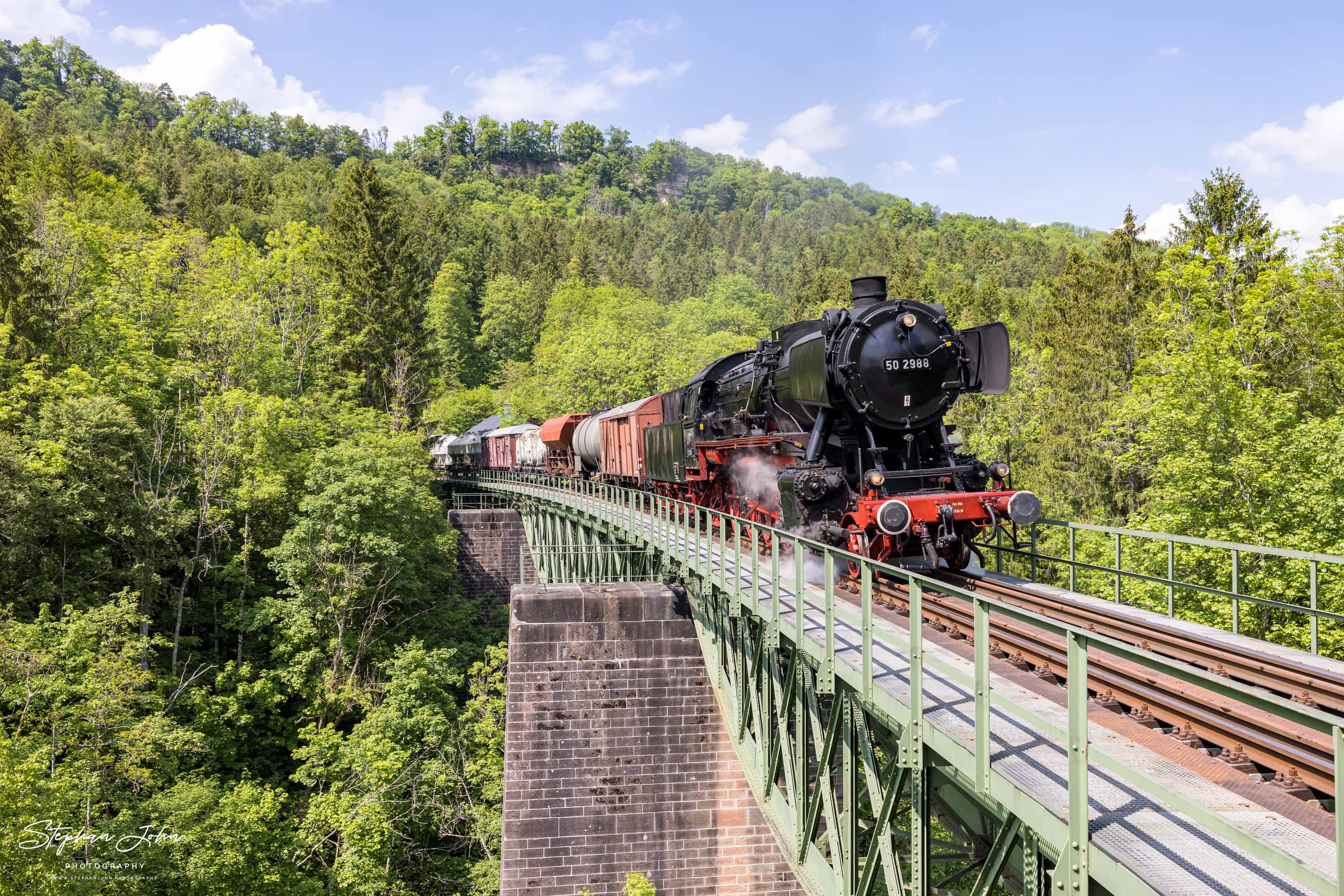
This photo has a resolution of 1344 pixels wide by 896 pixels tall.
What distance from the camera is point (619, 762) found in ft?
53.0

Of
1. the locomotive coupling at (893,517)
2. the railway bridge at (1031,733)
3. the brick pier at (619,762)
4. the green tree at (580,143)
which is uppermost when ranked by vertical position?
the green tree at (580,143)

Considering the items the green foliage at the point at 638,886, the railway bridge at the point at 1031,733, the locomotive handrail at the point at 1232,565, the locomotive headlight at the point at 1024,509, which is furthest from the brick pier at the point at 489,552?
the locomotive headlight at the point at 1024,509

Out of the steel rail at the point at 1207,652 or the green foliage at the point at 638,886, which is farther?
A: the green foliage at the point at 638,886

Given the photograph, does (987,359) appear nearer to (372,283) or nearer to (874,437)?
(874,437)

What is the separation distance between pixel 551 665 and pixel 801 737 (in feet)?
26.2

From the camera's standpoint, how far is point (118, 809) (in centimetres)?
2028

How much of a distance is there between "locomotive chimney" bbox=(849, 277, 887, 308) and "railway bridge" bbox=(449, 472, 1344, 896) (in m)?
4.05

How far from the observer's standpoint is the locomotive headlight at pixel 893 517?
10.7 metres

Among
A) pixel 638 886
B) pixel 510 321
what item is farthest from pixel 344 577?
pixel 510 321

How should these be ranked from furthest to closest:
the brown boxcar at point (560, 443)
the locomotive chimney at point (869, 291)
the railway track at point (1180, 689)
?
1. the brown boxcar at point (560, 443)
2. the locomotive chimney at point (869, 291)
3. the railway track at point (1180, 689)

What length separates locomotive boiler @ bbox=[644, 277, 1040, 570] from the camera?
11.4 metres

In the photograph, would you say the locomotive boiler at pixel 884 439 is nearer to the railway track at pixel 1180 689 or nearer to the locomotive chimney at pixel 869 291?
the locomotive chimney at pixel 869 291

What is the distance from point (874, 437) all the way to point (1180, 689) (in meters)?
6.69
